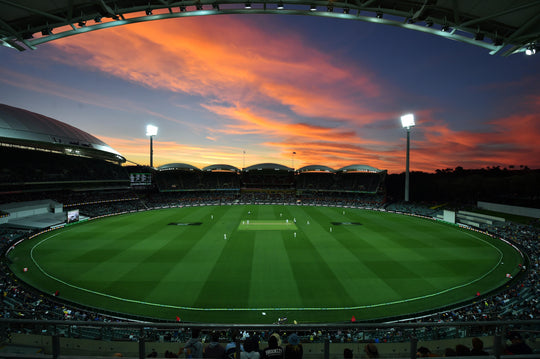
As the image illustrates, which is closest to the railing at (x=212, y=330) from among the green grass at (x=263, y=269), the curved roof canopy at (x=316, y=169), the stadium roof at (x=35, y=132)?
the green grass at (x=263, y=269)

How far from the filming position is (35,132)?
3538 cm

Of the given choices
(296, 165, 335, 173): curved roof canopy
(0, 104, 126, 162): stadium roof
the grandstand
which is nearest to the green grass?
the grandstand

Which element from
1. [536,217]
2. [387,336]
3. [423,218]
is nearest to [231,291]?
[387,336]

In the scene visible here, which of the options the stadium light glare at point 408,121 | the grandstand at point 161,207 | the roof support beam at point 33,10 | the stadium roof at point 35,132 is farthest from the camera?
the stadium light glare at point 408,121

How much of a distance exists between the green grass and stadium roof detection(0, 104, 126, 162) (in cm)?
1391

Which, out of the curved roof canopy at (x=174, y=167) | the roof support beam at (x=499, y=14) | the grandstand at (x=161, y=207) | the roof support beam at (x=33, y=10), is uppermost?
the roof support beam at (x=499, y=14)

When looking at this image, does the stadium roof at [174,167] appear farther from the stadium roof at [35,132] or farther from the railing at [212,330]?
the railing at [212,330]

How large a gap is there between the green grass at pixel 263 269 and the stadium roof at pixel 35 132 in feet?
45.6

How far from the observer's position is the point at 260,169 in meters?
85.9

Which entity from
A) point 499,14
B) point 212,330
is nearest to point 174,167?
point 212,330

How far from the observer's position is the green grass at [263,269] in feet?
54.7

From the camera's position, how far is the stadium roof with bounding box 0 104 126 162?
32844 mm

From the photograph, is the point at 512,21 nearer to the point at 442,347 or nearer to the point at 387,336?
the point at 442,347

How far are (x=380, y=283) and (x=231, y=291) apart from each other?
39.3 ft
